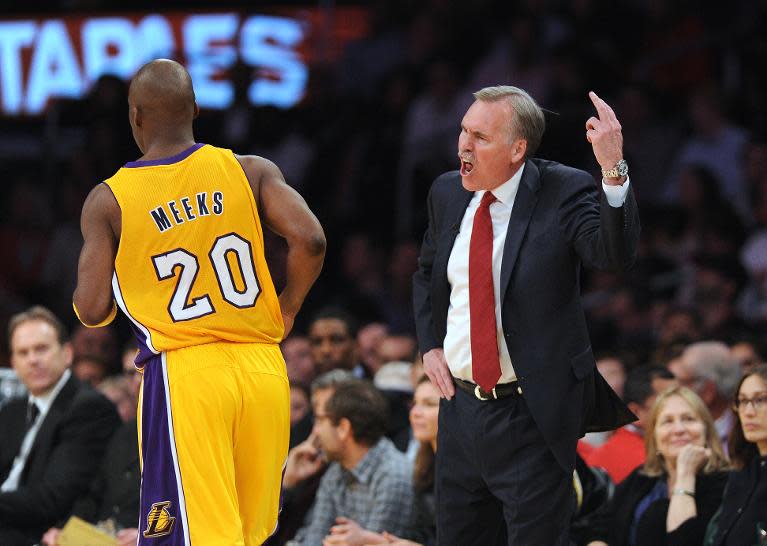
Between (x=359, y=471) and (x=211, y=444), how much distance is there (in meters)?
2.45

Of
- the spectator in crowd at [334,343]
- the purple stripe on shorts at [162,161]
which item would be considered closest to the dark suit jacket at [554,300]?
the purple stripe on shorts at [162,161]

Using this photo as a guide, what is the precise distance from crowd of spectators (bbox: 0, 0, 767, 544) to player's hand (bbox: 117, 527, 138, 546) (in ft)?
2.66

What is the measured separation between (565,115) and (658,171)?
0.99 meters

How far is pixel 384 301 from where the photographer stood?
35.9ft

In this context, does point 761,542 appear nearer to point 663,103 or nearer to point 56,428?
point 56,428

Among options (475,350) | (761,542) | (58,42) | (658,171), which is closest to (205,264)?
(475,350)

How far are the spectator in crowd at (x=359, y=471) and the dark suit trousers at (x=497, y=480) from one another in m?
2.18

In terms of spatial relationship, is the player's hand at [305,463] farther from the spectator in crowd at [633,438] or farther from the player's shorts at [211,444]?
the player's shorts at [211,444]

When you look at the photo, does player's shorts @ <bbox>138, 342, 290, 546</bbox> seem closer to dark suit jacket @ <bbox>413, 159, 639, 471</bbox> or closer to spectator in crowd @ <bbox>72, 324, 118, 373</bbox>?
dark suit jacket @ <bbox>413, 159, 639, 471</bbox>

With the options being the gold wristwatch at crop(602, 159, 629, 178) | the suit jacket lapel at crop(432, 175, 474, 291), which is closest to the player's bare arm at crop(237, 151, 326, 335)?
the suit jacket lapel at crop(432, 175, 474, 291)

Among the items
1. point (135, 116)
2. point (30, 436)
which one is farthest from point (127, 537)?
point (135, 116)

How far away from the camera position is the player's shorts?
4.58 metres

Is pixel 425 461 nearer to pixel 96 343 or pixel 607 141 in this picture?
pixel 607 141

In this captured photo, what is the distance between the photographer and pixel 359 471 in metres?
6.98
